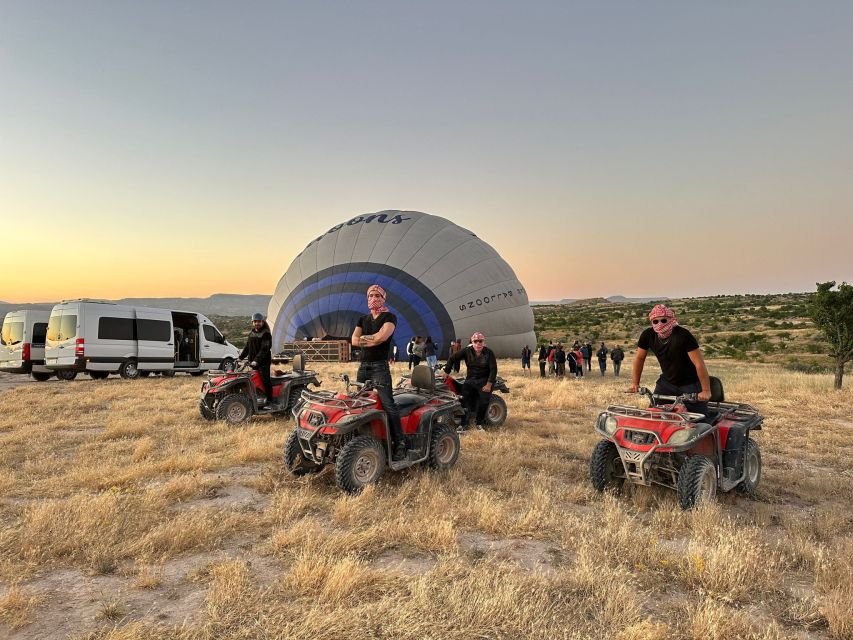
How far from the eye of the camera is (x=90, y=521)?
4965mm

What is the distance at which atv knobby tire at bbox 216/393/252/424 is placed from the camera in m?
10.6

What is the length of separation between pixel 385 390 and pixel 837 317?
18.2 metres

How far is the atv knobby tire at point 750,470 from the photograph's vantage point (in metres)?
6.29

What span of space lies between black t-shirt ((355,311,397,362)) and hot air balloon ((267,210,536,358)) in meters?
20.0

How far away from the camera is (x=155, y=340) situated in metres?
20.6

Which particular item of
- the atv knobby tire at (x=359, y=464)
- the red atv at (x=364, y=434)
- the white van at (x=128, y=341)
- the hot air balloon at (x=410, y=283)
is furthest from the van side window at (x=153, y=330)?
the atv knobby tire at (x=359, y=464)

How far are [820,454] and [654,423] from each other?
16.7 feet

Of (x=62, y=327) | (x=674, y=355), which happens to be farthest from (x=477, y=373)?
(x=62, y=327)

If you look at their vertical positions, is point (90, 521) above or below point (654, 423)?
below

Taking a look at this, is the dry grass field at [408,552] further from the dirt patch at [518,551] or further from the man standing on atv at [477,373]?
the man standing on atv at [477,373]

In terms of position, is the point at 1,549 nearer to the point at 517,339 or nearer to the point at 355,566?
the point at 355,566

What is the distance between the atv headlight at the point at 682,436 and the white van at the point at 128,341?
567 inches

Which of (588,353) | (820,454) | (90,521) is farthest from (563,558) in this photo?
(588,353)

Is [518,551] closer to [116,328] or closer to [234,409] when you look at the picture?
[234,409]
